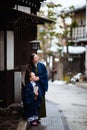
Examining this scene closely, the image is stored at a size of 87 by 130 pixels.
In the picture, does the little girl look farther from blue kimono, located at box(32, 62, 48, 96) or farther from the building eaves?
the building eaves

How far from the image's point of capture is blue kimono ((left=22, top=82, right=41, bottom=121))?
11.4 meters

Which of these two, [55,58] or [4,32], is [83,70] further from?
[4,32]

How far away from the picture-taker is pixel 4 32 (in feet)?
42.8

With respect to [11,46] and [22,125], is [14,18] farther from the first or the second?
[22,125]

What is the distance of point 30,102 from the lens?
11383mm

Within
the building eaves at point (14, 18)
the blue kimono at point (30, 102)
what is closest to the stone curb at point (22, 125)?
the blue kimono at point (30, 102)

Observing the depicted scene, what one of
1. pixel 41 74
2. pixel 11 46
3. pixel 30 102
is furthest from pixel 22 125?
pixel 11 46

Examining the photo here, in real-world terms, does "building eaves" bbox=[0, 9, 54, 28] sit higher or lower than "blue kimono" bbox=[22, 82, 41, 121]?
higher

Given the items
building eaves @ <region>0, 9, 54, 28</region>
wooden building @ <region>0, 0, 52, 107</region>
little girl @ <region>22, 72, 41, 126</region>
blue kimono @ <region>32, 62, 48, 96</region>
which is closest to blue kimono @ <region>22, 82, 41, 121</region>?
little girl @ <region>22, 72, 41, 126</region>

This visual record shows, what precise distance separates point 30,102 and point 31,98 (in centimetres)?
12

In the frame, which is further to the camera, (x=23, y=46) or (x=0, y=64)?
(x=23, y=46)

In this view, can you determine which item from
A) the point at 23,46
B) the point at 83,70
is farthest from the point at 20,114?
the point at 83,70

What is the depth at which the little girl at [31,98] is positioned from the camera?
37.2 feet

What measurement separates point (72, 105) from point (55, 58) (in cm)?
3211
